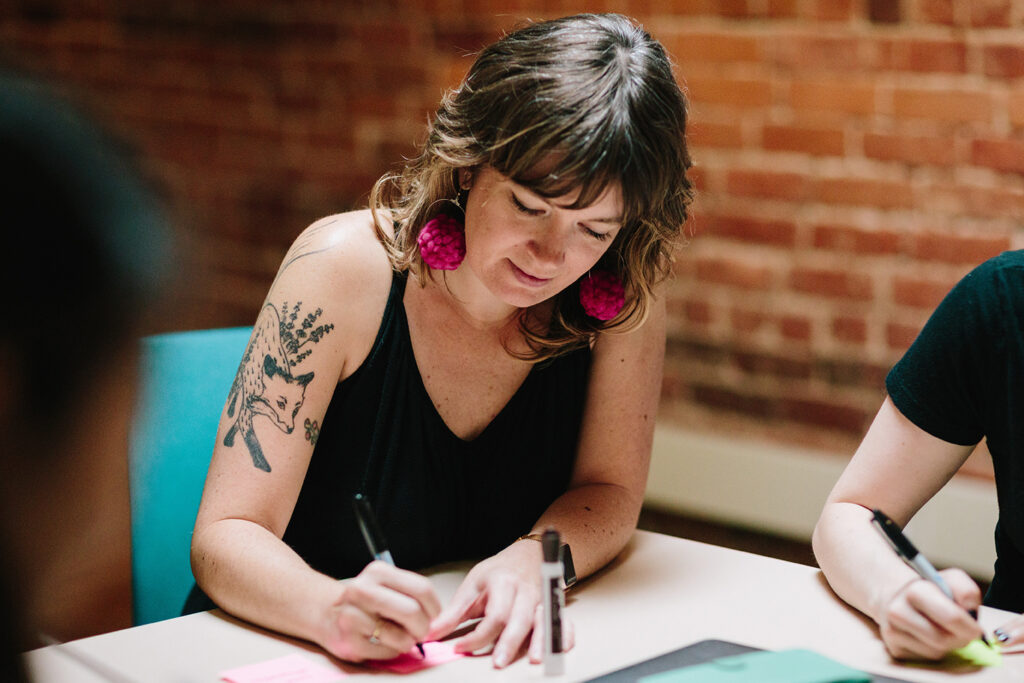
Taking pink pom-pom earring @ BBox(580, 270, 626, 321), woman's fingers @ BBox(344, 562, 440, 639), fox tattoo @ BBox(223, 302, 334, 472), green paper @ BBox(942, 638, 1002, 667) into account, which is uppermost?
pink pom-pom earring @ BBox(580, 270, 626, 321)

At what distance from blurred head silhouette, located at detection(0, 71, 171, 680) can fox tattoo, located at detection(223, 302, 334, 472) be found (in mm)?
965

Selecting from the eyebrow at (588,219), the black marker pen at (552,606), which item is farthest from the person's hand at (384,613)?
the eyebrow at (588,219)

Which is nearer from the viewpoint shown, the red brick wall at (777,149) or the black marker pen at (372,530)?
the black marker pen at (372,530)

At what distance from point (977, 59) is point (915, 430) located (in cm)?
112

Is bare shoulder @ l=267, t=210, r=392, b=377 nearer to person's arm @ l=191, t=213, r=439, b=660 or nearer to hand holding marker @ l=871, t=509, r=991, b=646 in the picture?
person's arm @ l=191, t=213, r=439, b=660

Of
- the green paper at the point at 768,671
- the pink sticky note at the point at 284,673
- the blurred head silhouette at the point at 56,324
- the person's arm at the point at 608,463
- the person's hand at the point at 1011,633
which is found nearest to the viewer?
the blurred head silhouette at the point at 56,324

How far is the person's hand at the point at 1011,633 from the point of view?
122 cm

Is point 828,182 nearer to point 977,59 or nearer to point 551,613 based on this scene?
point 977,59

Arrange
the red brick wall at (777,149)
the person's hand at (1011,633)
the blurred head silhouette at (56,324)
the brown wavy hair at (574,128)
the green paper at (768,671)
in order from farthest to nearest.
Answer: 1. the red brick wall at (777,149)
2. the brown wavy hair at (574,128)
3. the person's hand at (1011,633)
4. the green paper at (768,671)
5. the blurred head silhouette at (56,324)

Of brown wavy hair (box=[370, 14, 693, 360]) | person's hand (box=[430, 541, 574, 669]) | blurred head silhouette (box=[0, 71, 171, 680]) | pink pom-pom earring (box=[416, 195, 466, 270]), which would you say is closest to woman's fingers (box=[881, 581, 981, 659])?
person's hand (box=[430, 541, 574, 669])

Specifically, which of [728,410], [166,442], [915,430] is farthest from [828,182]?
[166,442]

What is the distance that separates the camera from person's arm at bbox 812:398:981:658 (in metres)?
1.17

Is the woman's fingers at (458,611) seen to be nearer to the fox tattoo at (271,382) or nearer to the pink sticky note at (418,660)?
the pink sticky note at (418,660)

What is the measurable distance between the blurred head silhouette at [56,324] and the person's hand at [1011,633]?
1.11m
